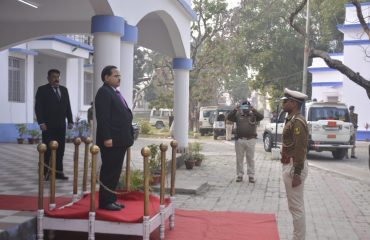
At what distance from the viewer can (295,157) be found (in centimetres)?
515

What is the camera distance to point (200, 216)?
682 cm

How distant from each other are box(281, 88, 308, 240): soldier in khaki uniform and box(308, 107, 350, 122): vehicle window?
11.5 m

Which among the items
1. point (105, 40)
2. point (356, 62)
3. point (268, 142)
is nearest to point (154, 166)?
point (105, 40)

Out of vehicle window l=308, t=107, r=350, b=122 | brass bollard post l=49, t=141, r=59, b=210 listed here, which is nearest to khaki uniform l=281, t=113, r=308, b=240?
brass bollard post l=49, t=141, r=59, b=210

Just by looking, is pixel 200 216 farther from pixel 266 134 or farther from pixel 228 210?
pixel 266 134

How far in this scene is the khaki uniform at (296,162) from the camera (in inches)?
203

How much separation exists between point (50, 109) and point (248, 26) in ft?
94.8

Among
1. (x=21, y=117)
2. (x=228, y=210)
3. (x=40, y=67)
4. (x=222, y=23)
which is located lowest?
(x=228, y=210)

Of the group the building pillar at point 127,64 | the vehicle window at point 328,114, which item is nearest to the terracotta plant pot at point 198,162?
the building pillar at point 127,64

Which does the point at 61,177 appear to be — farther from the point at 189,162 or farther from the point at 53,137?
the point at 189,162

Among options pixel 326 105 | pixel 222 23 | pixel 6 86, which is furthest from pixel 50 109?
pixel 222 23

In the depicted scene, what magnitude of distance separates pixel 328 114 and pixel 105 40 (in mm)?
10901

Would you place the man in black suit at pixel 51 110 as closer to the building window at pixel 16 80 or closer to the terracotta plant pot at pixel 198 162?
the terracotta plant pot at pixel 198 162

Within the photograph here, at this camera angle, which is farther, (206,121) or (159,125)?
(159,125)
